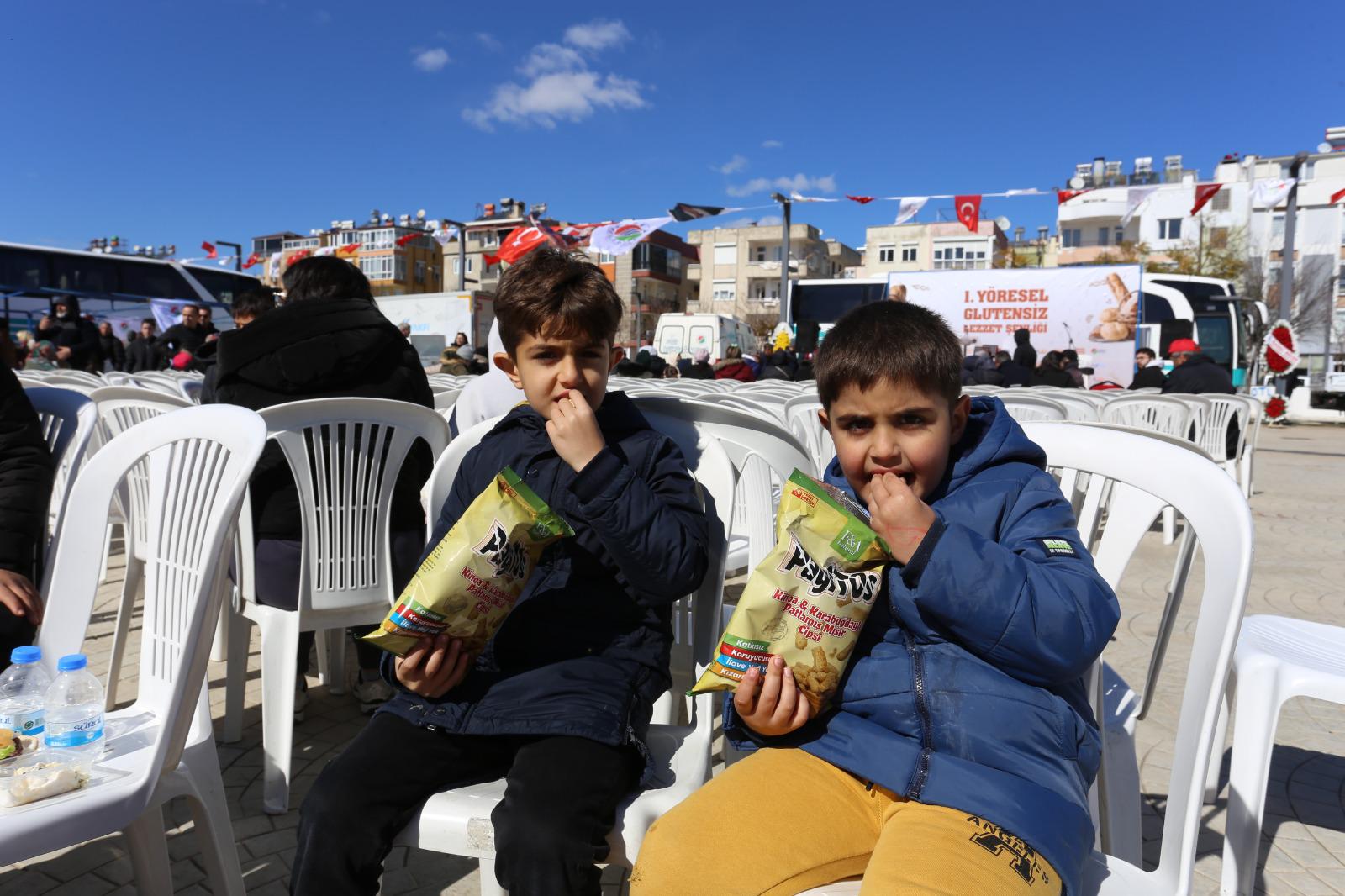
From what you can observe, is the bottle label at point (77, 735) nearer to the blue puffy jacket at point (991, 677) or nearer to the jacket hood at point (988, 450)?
the blue puffy jacket at point (991, 677)

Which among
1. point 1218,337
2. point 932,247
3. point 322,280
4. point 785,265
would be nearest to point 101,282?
point 785,265

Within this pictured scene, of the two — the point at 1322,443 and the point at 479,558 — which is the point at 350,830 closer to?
the point at 479,558

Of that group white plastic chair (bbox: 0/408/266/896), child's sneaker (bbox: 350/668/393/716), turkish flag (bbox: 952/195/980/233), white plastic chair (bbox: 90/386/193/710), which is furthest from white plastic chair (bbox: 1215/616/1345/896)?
turkish flag (bbox: 952/195/980/233)

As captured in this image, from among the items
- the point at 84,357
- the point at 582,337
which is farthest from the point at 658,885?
the point at 84,357

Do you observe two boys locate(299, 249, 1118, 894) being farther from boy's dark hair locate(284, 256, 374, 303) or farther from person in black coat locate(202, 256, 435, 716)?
boy's dark hair locate(284, 256, 374, 303)

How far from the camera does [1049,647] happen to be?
49.8 inches

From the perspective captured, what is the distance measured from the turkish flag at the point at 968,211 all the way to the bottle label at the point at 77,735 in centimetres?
1551

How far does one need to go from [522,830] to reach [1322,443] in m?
19.5

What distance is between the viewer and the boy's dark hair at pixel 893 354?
4.84ft

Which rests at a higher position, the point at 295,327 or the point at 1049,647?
the point at 295,327

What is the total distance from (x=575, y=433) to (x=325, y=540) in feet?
4.40

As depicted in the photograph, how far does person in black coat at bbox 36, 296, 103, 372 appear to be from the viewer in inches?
448

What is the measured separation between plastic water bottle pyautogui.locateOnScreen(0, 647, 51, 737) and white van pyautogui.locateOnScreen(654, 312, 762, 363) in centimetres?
2120

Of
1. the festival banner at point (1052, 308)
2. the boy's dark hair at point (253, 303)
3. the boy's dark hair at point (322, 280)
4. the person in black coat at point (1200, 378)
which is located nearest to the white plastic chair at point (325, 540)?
the boy's dark hair at point (322, 280)
